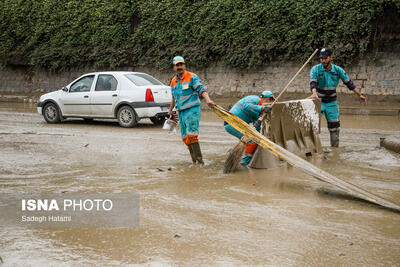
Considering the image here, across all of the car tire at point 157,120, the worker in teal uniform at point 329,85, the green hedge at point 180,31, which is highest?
the green hedge at point 180,31

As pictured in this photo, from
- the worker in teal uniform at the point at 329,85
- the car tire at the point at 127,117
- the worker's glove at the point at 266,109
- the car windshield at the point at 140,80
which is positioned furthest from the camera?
the car windshield at the point at 140,80

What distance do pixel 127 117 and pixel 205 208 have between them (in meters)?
7.96

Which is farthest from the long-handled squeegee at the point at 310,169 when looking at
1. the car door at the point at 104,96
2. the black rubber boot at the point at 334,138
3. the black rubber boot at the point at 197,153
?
the car door at the point at 104,96

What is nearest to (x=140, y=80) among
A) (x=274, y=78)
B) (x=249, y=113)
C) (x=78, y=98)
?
(x=78, y=98)

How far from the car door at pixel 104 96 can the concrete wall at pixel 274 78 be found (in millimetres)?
7982

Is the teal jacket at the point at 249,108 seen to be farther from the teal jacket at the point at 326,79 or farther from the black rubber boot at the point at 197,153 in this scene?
the teal jacket at the point at 326,79

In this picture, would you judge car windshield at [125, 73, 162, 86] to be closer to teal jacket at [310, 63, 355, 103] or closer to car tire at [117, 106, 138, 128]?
car tire at [117, 106, 138, 128]

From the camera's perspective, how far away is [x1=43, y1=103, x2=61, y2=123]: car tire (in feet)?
45.4

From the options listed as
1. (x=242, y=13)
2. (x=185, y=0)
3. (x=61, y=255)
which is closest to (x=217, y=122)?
(x=242, y=13)

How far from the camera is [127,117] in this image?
12.7 m

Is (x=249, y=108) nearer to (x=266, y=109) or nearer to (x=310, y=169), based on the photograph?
(x=266, y=109)

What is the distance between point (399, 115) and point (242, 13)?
307 inches

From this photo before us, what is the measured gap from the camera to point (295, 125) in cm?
798

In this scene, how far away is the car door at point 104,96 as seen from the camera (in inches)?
506
